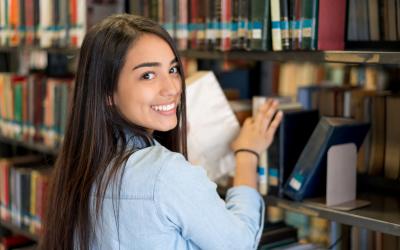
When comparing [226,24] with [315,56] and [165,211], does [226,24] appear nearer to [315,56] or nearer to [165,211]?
[315,56]

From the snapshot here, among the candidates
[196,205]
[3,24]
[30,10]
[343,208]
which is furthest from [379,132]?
[3,24]

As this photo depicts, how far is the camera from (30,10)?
2.69 m

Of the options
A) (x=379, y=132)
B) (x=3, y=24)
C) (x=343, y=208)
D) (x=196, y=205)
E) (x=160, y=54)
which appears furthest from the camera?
(x=3, y=24)

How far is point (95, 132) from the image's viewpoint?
56.2 inches

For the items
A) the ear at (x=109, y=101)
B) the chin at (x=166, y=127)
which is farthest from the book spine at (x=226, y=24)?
the ear at (x=109, y=101)

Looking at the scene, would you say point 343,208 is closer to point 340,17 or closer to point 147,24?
point 340,17

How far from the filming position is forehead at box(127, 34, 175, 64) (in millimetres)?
1423

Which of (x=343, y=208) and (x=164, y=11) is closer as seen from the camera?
(x=343, y=208)

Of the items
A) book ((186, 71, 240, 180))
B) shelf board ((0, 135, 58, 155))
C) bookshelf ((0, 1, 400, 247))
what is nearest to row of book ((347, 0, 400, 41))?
bookshelf ((0, 1, 400, 247))

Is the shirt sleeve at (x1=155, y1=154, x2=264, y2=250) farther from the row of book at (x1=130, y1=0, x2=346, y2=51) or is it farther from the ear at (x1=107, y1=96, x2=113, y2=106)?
the row of book at (x1=130, y1=0, x2=346, y2=51)

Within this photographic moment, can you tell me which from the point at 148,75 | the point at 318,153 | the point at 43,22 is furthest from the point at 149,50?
the point at 43,22

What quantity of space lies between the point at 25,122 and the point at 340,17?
161 cm

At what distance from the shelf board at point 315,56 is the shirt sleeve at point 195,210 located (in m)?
0.45

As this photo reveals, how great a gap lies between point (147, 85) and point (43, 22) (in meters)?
1.34
